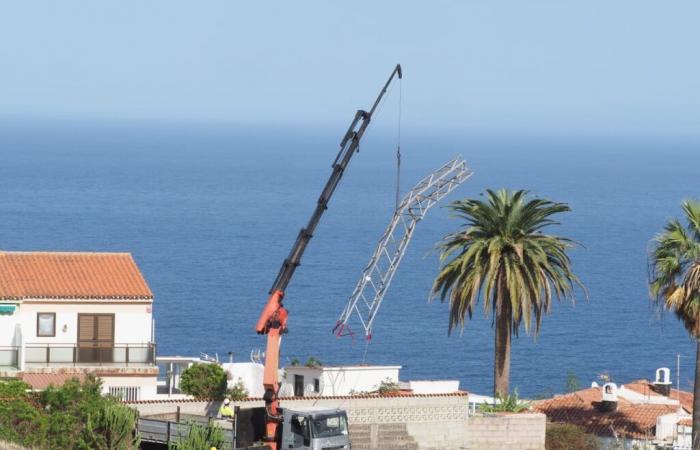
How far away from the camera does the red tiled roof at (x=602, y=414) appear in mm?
55463

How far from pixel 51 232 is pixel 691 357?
78557 millimetres

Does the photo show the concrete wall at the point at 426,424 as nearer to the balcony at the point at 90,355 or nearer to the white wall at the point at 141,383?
the white wall at the point at 141,383

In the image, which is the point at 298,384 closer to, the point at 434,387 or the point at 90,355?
the point at 434,387

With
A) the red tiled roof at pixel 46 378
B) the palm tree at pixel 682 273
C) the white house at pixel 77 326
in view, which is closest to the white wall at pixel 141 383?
the white house at pixel 77 326

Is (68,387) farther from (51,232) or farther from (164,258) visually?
(51,232)

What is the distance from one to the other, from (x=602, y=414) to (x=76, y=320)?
16.8 meters

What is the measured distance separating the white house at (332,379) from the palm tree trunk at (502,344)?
4.22 m

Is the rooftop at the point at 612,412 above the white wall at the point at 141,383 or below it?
below

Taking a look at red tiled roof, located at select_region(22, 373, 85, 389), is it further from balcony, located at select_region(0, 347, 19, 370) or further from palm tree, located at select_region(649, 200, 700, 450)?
palm tree, located at select_region(649, 200, 700, 450)

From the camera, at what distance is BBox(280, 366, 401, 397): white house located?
5434cm

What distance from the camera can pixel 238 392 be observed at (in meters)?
52.8

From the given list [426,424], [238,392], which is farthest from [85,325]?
[426,424]

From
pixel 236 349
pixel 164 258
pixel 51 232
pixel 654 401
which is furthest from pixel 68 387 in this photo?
pixel 51 232

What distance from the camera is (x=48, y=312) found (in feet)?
177
